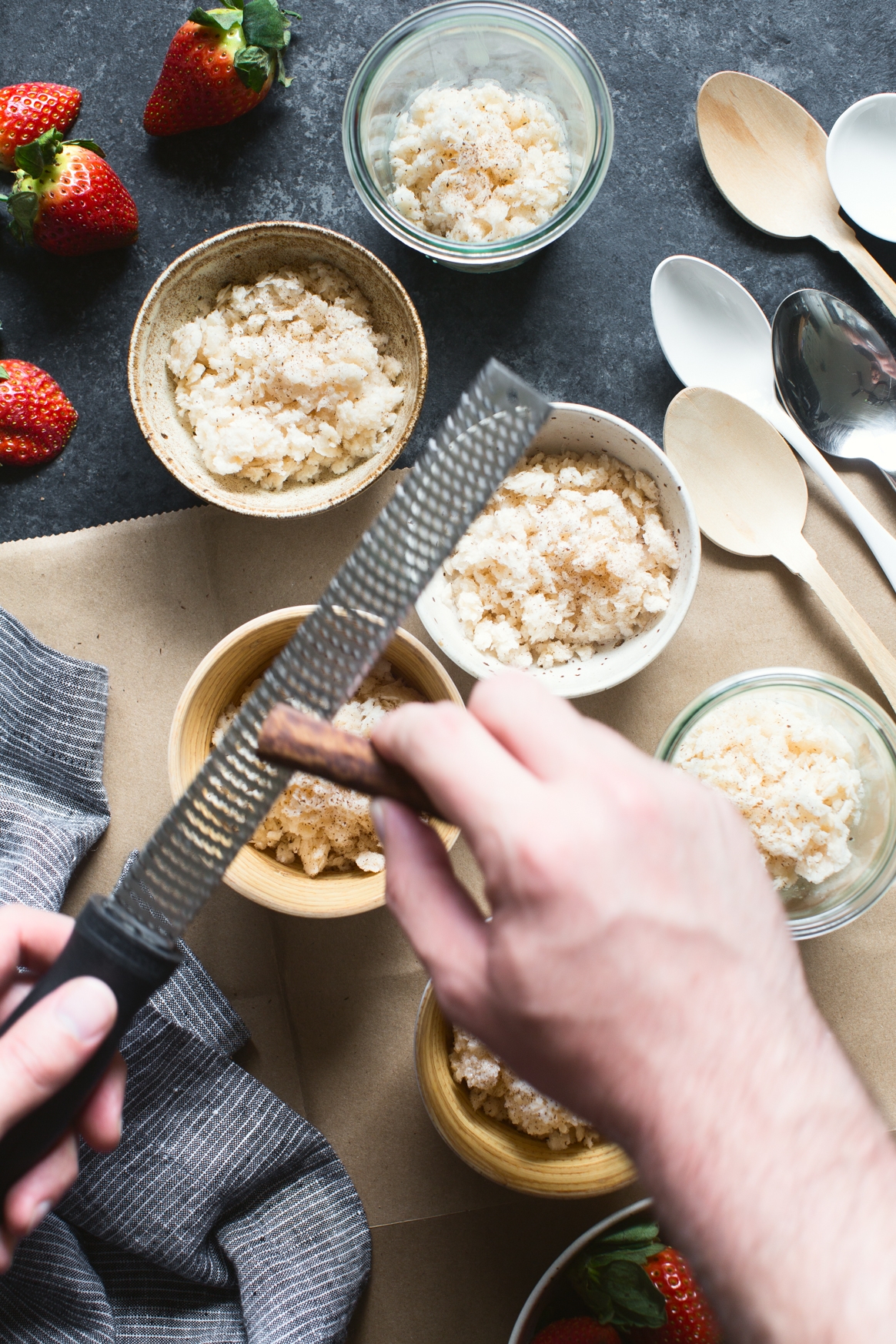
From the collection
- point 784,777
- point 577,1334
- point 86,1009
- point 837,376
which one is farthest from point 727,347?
point 577,1334

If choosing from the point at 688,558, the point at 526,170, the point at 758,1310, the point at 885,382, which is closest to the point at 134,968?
the point at 758,1310

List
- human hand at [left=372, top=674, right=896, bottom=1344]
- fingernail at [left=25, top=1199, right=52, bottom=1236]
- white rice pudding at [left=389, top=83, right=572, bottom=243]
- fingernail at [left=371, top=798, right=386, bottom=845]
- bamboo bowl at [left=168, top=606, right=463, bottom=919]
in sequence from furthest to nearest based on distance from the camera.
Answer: white rice pudding at [left=389, top=83, right=572, bottom=243] → bamboo bowl at [left=168, top=606, right=463, bottom=919] → fingernail at [left=25, top=1199, right=52, bottom=1236] → fingernail at [left=371, top=798, right=386, bottom=845] → human hand at [left=372, top=674, right=896, bottom=1344]

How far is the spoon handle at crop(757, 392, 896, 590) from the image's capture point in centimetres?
150

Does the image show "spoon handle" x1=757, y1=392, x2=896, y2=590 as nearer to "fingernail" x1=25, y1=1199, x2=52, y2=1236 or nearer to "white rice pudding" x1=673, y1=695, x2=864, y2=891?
"white rice pudding" x1=673, y1=695, x2=864, y2=891

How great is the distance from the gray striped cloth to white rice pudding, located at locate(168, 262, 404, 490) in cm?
43

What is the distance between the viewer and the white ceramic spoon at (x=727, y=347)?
151 cm

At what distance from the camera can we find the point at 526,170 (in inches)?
55.0

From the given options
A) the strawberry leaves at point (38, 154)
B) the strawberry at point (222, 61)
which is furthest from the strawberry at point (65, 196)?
the strawberry at point (222, 61)

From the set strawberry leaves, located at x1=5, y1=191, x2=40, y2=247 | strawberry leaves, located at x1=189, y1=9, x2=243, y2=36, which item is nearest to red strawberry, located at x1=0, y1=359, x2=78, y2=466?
strawberry leaves, located at x1=5, y1=191, x2=40, y2=247

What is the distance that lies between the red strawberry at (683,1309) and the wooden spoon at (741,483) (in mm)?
918

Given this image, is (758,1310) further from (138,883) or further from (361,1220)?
(361,1220)

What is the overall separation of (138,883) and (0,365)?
3.03ft

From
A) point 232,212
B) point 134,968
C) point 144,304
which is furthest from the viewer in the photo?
point 232,212

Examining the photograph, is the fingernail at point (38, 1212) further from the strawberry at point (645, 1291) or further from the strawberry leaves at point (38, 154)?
the strawberry leaves at point (38, 154)
